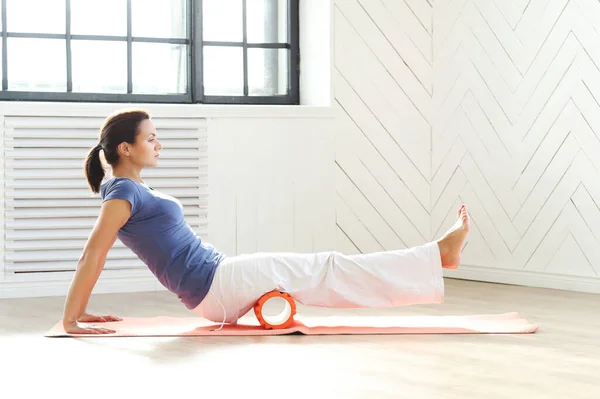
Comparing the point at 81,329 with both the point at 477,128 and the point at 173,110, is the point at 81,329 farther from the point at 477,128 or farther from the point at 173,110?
the point at 477,128

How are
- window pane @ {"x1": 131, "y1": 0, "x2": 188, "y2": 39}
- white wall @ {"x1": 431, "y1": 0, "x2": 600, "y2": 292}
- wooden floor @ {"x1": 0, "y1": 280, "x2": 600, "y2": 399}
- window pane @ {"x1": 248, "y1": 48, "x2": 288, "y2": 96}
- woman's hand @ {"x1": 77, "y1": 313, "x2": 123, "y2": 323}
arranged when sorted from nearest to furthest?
1. wooden floor @ {"x1": 0, "y1": 280, "x2": 600, "y2": 399}
2. woman's hand @ {"x1": 77, "y1": 313, "x2": 123, "y2": 323}
3. white wall @ {"x1": 431, "y1": 0, "x2": 600, "y2": 292}
4. window pane @ {"x1": 131, "y1": 0, "x2": 188, "y2": 39}
5. window pane @ {"x1": 248, "y1": 48, "x2": 288, "y2": 96}

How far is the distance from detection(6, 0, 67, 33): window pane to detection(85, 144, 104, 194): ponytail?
4.98 ft

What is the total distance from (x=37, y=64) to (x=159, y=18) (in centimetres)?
65

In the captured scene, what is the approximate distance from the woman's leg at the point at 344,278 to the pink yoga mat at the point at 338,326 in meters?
0.09

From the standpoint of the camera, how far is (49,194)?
4.02 metres

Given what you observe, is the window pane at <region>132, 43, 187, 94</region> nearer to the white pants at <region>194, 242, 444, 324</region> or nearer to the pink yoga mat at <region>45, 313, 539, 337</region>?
the pink yoga mat at <region>45, 313, 539, 337</region>

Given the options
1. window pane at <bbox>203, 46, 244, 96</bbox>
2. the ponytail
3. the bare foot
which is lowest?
the bare foot

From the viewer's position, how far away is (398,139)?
184 inches

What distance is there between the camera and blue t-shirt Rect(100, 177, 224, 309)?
2920 mm

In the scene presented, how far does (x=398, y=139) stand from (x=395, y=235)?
19.9 inches

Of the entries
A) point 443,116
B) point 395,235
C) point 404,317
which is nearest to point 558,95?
point 443,116

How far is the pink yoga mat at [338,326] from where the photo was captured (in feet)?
9.52

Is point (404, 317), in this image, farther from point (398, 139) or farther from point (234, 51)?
point (234, 51)

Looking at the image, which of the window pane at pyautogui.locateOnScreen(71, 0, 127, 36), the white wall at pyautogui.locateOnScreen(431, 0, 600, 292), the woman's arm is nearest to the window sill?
the window pane at pyautogui.locateOnScreen(71, 0, 127, 36)
